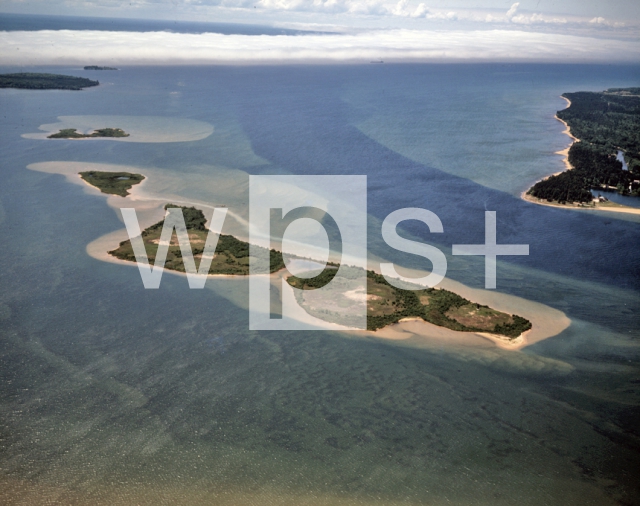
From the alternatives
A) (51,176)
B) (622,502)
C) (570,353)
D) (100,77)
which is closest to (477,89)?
(100,77)

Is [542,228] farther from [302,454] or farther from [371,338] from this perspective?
[302,454]

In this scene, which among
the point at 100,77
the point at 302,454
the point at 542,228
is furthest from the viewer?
the point at 100,77

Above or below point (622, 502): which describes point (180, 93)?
above

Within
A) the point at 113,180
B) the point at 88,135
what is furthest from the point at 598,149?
the point at 88,135

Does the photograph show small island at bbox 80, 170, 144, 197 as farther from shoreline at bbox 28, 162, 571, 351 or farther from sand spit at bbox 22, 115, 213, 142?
sand spit at bbox 22, 115, 213, 142

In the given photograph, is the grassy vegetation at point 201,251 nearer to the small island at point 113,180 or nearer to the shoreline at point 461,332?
the shoreline at point 461,332

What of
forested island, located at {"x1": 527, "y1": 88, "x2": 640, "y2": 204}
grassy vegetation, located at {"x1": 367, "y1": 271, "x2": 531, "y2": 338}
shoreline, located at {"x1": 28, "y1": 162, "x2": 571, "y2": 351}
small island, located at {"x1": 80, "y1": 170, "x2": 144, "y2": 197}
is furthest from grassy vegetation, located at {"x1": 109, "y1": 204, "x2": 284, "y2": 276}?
forested island, located at {"x1": 527, "y1": 88, "x2": 640, "y2": 204}

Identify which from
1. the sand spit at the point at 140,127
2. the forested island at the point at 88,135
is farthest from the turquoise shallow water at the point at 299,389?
the sand spit at the point at 140,127
